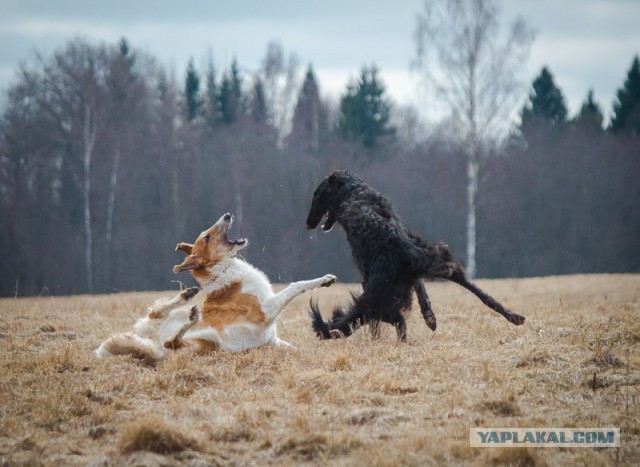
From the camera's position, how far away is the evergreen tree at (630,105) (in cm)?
4216

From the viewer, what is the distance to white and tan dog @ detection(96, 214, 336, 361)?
6797 mm

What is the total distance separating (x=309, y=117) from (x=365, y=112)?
9.78 ft

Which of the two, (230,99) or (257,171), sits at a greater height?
(230,99)

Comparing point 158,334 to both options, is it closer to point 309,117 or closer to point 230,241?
point 230,241

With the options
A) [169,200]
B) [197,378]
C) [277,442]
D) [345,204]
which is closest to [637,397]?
[277,442]

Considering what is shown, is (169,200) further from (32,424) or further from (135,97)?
(32,424)

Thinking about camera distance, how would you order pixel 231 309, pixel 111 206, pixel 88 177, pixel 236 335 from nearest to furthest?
pixel 236 335 < pixel 231 309 < pixel 88 177 < pixel 111 206

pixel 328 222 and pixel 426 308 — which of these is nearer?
pixel 426 308

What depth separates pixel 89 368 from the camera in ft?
20.9

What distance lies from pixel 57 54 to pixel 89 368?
2877 centimetres

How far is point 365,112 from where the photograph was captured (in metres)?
39.9
